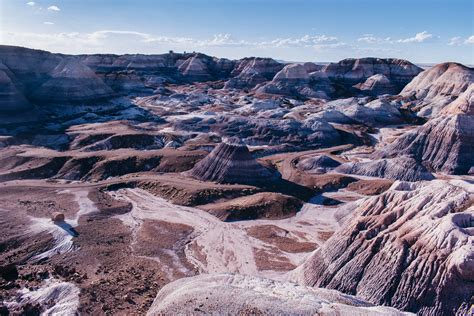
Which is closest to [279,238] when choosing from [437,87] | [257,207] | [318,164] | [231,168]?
[257,207]

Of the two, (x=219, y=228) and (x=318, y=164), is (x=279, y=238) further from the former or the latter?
(x=318, y=164)

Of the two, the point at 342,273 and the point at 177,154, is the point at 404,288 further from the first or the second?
the point at 177,154

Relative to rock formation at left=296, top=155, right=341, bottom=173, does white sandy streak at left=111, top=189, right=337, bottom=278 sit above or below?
below

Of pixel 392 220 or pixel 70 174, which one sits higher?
pixel 392 220

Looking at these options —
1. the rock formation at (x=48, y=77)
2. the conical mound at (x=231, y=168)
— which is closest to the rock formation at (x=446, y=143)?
the conical mound at (x=231, y=168)

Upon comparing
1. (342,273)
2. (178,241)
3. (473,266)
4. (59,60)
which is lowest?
(178,241)

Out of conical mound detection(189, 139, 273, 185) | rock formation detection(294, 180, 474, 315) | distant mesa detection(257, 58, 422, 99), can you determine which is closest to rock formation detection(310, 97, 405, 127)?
distant mesa detection(257, 58, 422, 99)

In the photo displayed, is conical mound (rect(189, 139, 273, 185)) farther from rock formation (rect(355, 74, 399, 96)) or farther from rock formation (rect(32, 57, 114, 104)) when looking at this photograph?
rock formation (rect(355, 74, 399, 96))

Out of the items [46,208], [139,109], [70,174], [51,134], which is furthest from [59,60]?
[46,208]
